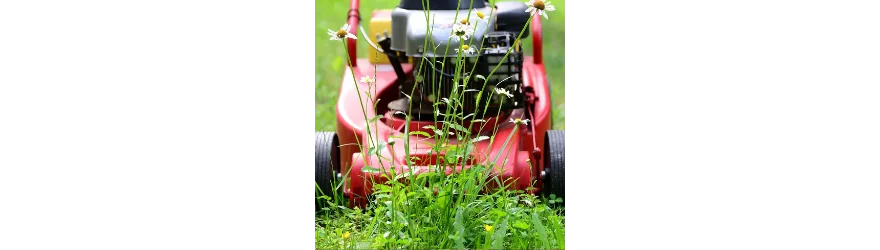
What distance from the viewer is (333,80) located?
434 cm

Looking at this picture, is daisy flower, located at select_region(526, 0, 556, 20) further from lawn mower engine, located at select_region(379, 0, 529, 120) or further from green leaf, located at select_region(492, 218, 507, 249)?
green leaf, located at select_region(492, 218, 507, 249)

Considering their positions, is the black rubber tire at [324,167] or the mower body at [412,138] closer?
the mower body at [412,138]

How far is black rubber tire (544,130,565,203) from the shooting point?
2982 mm

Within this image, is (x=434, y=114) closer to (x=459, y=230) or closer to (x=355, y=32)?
(x=459, y=230)

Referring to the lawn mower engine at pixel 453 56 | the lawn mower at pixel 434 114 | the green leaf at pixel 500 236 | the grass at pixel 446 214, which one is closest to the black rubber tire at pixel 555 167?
the lawn mower at pixel 434 114

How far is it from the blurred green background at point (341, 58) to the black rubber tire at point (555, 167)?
16.7 inches

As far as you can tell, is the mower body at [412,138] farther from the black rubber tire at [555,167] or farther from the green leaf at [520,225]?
the green leaf at [520,225]

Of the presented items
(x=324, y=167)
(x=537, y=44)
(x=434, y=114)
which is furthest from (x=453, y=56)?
(x=537, y=44)

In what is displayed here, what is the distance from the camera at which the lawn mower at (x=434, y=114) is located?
9.05 feet

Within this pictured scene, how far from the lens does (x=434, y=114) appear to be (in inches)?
102

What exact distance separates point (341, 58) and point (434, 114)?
1702 millimetres

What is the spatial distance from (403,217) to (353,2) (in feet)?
4.41

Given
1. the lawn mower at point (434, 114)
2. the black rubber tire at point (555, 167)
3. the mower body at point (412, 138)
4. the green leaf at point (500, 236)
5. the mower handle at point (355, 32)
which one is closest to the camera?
the green leaf at point (500, 236)
